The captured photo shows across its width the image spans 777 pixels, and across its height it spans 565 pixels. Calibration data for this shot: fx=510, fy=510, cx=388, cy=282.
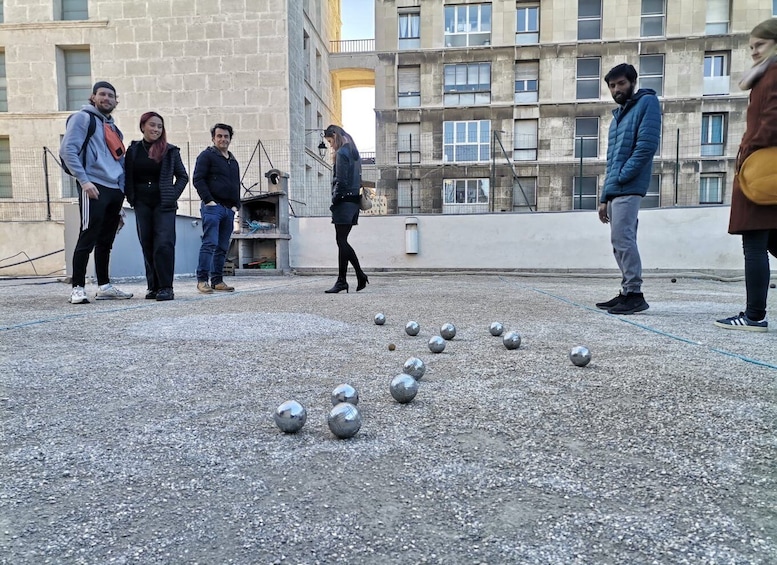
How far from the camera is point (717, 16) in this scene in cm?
2266

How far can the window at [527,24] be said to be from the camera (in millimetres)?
23312

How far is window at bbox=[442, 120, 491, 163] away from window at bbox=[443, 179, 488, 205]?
101 centimetres

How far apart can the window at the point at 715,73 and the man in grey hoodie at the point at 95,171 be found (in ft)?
83.9

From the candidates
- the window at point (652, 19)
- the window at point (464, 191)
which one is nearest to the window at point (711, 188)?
the window at point (652, 19)

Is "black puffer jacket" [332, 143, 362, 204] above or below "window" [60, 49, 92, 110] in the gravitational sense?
Answer: below

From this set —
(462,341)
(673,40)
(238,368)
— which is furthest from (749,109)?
(673,40)

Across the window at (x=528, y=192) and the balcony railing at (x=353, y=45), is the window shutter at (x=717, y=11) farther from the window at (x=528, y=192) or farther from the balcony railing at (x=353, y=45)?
the balcony railing at (x=353, y=45)

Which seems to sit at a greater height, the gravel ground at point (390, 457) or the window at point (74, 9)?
the window at point (74, 9)

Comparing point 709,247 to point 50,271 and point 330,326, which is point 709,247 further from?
point 50,271

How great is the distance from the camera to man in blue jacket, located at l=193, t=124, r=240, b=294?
5832mm

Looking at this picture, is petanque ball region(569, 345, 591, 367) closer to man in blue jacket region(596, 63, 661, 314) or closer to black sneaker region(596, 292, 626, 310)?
man in blue jacket region(596, 63, 661, 314)

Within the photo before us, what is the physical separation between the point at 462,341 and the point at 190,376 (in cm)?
155

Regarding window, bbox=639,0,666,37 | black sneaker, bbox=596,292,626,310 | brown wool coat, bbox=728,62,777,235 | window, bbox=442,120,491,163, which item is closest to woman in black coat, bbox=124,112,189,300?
black sneaker, bbox=596,292,626,310

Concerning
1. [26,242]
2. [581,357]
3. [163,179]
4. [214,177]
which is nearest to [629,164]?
[581,357]
